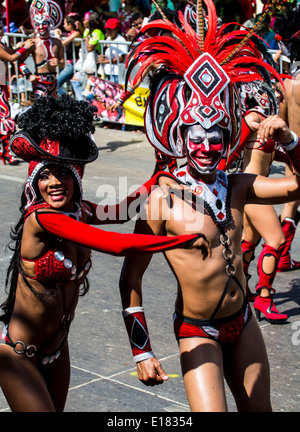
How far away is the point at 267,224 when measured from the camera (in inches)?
231

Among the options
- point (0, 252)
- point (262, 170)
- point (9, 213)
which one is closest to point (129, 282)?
point (262, 170)

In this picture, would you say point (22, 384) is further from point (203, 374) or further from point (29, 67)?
point (29, 67)

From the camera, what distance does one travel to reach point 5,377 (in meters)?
3.30

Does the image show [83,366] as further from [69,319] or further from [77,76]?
[77,76]

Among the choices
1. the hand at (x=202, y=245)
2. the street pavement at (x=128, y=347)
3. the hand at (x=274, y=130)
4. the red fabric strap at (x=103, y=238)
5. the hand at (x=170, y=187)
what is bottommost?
the street pavement at (x=128, y=347)

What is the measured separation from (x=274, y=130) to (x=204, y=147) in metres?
0.36

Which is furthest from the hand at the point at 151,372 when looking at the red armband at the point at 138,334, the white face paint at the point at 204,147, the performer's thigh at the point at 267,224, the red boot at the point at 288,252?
the red boot at the point at 288,252

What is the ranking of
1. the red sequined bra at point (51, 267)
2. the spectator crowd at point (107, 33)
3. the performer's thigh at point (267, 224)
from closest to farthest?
1. the red sequined bra at point (51, 267)
2. the performer's thigh at point (267, 224)
3. the spectator crowd at point (107, 33)

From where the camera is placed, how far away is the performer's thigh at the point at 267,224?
5836 millimetres

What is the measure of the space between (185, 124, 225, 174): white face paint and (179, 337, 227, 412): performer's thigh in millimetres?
810

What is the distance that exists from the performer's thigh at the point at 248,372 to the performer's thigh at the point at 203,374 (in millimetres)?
114

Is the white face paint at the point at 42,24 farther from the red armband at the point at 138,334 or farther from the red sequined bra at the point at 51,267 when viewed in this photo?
the red armband at the point at 138,334

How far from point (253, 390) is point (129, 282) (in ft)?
2.52

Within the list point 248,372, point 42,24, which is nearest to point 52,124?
point 248,372
